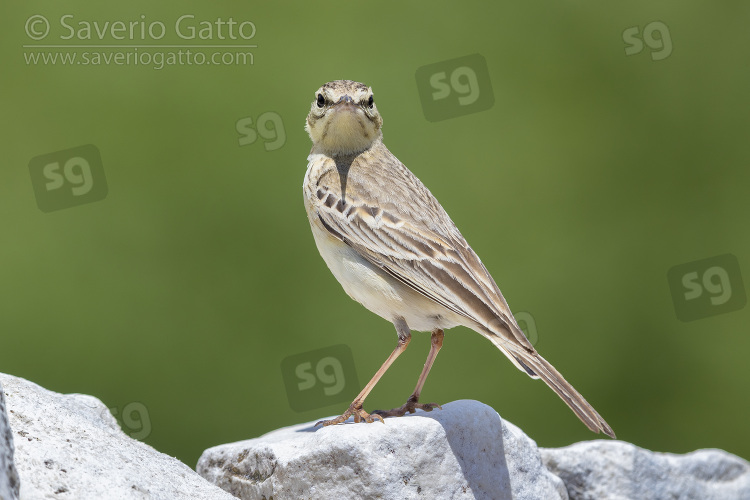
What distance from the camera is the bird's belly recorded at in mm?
5859

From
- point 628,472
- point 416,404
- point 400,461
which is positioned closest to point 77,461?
point 400,461

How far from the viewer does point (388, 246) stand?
237 inches

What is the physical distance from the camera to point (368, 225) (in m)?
6.17

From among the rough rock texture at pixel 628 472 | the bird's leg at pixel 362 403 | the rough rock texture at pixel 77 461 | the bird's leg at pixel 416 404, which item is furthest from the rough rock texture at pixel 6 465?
the rough rock texture at pixel 628 472

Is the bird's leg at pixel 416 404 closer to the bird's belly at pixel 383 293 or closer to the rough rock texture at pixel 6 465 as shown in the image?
the bird's belly at pixel 383 293

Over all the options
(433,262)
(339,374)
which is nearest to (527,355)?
(433,262)

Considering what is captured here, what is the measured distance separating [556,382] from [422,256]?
131 cm

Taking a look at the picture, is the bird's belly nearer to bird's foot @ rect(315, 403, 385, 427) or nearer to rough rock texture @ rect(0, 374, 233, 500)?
bird's foot @ rect(315, 403, 385, 427)

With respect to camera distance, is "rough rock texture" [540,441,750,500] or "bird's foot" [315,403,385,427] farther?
"rough rock texture" [540,441,750,500]

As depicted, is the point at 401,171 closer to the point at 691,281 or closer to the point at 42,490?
the point at 42,490

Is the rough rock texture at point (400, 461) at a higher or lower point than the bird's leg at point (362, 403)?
lower

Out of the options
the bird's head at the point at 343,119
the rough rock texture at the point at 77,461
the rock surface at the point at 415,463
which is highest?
the bird's head at the point at 343,119

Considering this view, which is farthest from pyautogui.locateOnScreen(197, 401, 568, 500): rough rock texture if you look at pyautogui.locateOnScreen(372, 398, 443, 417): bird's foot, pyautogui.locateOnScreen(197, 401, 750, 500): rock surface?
pyautogui.locateOnScreen(372, 398, 443, 417): bird's foot

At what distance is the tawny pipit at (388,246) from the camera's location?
5.57m
